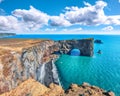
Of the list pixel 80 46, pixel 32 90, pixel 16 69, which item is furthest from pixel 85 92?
pixel 80 46

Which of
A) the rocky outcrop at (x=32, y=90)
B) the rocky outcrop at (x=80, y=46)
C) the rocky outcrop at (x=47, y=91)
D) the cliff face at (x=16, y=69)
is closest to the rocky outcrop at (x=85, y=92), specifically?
the rocky outcrop at (x=47, y=91)

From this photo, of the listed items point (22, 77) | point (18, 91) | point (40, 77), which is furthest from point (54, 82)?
point (18, 91)

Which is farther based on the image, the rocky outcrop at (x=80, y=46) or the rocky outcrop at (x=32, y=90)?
the rocky outcrop at (x=80, y=46)

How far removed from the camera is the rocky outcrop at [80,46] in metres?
134

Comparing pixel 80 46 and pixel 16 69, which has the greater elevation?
pixel 16 69

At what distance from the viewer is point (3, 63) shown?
168 ft

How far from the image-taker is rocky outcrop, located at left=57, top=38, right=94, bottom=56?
134 metres

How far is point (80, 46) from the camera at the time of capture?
462ft

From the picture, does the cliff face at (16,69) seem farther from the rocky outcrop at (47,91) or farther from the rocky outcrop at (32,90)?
the rocky outcrop at (47,91)

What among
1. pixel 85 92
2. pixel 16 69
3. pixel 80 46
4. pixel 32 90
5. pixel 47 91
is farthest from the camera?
pixel 80 46

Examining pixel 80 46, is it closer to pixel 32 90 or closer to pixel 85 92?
pixel 85 92

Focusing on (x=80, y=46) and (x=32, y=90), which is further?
(x=80, y=46)

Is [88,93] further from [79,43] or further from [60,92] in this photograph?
[79,43]

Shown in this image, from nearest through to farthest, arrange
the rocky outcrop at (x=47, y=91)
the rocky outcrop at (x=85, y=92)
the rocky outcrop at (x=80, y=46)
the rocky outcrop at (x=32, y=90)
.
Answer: the rocky outcrop at (x=32, y=90) → the rocky outcrop at (x=47, y=91) → the rocky outcrop at (x=85, y=92) → the rocky outcrop at (x=80, y=46)
